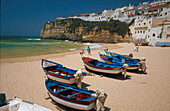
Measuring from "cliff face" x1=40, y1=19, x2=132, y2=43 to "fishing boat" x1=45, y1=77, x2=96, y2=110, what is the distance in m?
46.3

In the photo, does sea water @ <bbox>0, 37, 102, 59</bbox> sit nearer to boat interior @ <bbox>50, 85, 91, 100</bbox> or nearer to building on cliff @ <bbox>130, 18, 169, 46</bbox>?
building on cliff @ <bbox>130, 18, 169, 46</bbox>

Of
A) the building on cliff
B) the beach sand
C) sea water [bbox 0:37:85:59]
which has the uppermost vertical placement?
the building on cliff

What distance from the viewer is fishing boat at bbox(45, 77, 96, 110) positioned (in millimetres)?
4535

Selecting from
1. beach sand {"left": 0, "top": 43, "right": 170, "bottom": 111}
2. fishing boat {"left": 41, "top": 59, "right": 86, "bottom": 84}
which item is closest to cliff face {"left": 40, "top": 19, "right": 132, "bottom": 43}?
beach sand {"left": 0, "top": 43, "right": 170, "bottom": 111}

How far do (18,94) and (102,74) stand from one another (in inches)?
238

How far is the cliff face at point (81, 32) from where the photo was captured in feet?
186

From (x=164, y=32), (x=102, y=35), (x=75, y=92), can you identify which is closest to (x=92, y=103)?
(x=75, y=92)

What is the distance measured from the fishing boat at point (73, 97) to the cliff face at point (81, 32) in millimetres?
46327

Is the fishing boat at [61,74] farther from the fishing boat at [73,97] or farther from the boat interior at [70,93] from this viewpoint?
the boat interior at [70,93]

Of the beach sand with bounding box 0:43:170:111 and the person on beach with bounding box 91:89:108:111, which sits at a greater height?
the person on beach with bounding box 91:89:108:111

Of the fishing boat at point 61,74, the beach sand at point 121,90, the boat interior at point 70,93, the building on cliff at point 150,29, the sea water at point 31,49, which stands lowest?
the beach sand at point 121,90

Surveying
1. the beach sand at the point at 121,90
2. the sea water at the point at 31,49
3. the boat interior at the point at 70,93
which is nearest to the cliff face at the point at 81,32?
the sea water at the point at 31,49

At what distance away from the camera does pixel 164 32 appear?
94.3ft

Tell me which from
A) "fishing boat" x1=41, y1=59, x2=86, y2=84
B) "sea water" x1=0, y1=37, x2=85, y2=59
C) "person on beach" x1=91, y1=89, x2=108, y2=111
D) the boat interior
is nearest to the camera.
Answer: "person on beach" x1=91, y1=89, x2=108, y2=111
